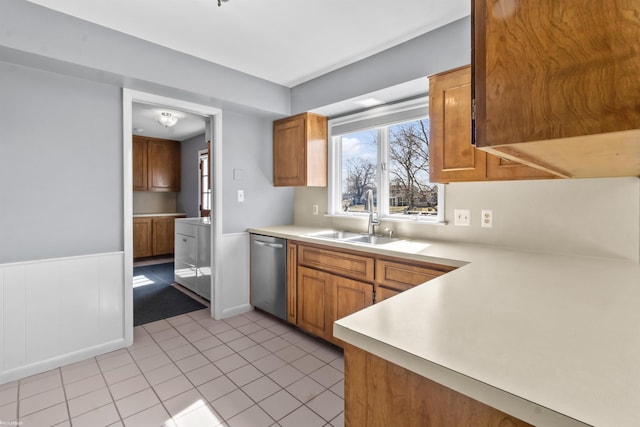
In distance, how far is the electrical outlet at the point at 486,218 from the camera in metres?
2.12

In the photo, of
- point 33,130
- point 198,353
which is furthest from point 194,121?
point 198,353

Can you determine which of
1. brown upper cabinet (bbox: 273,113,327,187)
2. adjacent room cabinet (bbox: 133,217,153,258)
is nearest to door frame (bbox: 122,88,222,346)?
brown upper cabinet (bbox: 273,113,327,187)

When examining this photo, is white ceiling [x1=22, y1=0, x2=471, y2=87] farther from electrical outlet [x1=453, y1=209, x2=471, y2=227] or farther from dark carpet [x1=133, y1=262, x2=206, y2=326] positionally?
dark carpet [x1=133, y1=262, x2=206, y2=326]

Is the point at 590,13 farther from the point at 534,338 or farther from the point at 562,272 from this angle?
the point at 562,272

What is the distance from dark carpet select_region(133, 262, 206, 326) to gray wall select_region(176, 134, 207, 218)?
1.62 m

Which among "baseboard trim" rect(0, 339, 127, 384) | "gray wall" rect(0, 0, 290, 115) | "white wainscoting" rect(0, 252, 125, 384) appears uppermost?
"gray wall" rect(0, 0, 290, 115)

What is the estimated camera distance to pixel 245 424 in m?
1.66

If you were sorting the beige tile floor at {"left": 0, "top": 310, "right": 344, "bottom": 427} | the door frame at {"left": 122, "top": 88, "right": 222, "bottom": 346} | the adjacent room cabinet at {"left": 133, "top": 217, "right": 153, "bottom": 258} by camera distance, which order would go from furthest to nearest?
the adjacent room cabinet at {"left": 133, "top": 217, "right": 153, "bottom": 258}
the door frame at {"left": 122, "top": 88, "right": 222, "bottom": 346}
the beige tile floor at {"left": 0, "top": 310, "right": 344, "bottom": 427}

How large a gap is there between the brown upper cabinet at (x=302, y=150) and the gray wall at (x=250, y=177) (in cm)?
16

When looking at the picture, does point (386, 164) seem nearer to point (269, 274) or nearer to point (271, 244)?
point (271, 244)

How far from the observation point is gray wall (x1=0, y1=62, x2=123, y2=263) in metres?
2.05

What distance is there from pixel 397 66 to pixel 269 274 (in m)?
2.15

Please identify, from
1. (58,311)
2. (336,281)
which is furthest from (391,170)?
(58,311)

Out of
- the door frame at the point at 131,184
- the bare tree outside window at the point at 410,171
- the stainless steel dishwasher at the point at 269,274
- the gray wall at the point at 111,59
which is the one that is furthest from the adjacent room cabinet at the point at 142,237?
the bare tree outside window at the point at 410,171
